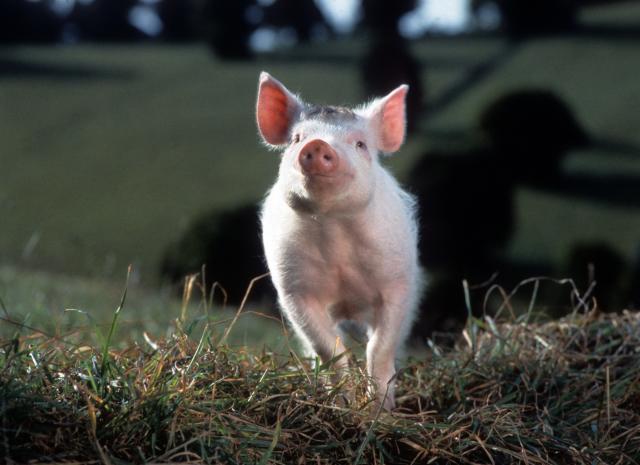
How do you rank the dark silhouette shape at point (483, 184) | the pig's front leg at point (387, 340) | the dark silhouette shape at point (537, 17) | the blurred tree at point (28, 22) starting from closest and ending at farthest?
1. the pig's front leg at point (387, 340)
2. the dark silhouette shape at point (483, 184)
3. the dark silhouette shape at point (537, 17)
4. the blurred tree at point (28, 22)

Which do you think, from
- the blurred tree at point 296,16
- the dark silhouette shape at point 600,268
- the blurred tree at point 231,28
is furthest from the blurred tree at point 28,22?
the dark silhouette shape at point 600,268

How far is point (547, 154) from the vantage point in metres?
13.3

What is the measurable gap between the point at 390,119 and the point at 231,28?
11947mm

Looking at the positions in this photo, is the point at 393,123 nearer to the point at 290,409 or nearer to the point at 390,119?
the point at 390,119

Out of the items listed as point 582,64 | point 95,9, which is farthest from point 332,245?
point 95,9

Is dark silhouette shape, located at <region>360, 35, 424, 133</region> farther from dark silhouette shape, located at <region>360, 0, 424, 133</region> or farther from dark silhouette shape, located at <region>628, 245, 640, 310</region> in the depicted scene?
dark silhouette shape, located at <region>628, 245, 640, 310</region>

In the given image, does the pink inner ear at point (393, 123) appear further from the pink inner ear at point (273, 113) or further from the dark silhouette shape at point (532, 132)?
the dark silhouette shape at point (532, 132)

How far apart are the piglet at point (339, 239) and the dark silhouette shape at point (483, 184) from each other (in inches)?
279

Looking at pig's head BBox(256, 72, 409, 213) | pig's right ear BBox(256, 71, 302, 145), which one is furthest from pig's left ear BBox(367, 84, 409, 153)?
pig's right ear BBox(256, 71, 302, 145)

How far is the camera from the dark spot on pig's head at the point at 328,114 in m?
4.05

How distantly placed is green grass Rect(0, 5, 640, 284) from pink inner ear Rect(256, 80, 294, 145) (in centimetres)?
655

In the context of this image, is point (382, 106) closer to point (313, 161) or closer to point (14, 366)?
point (313, 161)

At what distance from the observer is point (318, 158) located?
3582 mm

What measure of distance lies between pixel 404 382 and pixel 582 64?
11.6 meters
